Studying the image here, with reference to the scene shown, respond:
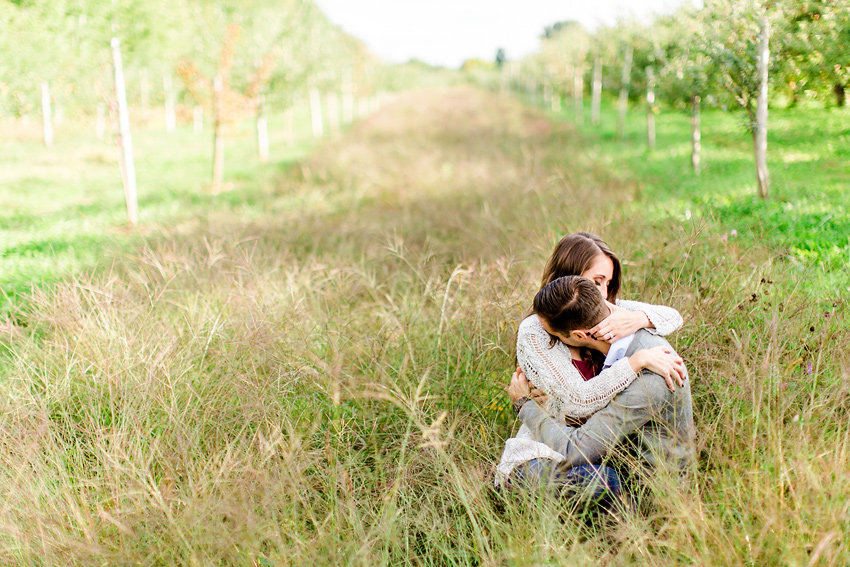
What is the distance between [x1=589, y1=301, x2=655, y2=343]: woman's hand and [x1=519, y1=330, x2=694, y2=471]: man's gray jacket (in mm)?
66

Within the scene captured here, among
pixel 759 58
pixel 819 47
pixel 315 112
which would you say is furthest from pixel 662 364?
pixel 315 112

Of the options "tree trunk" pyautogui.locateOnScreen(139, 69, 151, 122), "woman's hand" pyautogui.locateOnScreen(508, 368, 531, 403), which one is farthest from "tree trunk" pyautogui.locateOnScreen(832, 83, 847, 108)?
"tree trunk" pyautogui.locateOnScreen(139, 69, 151, 122)

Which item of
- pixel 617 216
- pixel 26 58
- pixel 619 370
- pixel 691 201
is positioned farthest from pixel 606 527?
pixel 26 58

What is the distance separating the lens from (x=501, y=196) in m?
7.63

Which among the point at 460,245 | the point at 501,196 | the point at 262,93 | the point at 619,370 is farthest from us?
the point at 262,93

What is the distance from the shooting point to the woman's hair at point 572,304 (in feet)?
7.03

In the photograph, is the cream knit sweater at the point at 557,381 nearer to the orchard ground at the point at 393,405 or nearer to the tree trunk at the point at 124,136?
the orchard ground at the point at 393,405

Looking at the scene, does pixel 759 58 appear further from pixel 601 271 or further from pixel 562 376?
pixel 562 376

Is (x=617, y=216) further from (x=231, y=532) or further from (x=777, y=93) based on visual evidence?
(x=231, y=532)

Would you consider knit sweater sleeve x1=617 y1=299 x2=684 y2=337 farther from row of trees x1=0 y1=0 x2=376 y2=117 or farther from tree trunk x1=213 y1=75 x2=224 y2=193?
tree trunk x1=213 y1=75 x2=224 y2=193

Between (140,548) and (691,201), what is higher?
(691,201)

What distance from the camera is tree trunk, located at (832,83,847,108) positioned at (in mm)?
5368

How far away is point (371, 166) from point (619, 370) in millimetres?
9957

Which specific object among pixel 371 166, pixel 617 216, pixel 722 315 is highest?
pixel 371 166
